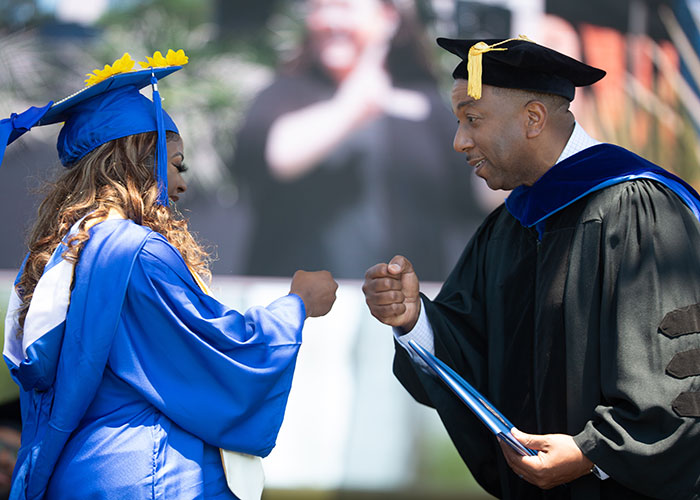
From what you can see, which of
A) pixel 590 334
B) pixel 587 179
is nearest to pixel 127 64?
pixel 587 179

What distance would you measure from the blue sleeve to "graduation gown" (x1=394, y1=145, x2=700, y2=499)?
779 millimetres

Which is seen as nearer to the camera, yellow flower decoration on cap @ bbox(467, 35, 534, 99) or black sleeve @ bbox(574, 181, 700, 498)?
black sleeve @ bbox(574, 181, 700, 498)

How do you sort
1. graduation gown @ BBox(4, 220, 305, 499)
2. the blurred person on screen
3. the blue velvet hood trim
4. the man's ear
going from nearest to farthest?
graduation gown @ BBox(4, 220, 305, 499) → the blue velvet hood trim → the man's ear → the blurred person on screen

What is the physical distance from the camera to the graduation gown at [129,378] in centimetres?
213

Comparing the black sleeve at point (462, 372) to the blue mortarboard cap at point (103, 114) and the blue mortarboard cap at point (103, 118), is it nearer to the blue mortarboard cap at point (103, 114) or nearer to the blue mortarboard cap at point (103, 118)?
the blue mortarboard cap at point (103, 118)

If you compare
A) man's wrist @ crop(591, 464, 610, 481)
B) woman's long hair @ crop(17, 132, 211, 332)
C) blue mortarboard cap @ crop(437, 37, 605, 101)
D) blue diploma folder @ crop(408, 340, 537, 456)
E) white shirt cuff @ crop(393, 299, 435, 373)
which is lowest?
man's wrist @ crop(591, 464, 610, 481)

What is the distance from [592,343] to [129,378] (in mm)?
1369

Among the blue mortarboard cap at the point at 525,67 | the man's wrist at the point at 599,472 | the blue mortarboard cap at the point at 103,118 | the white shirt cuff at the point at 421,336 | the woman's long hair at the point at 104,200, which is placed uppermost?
the blue mortarboard cap at the point at 525,67

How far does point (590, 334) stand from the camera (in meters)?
2.39

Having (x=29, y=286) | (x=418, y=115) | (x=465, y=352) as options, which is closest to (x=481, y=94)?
(x=465, y=352)

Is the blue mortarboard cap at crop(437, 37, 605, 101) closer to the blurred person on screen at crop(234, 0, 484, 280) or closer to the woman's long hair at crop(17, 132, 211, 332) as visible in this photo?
the woman's long hair at crop(17, 132, 211, 332)

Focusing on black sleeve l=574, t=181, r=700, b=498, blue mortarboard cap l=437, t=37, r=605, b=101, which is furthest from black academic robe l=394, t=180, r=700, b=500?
blue mortarboard cap l=437, t=37, r=605, b=101

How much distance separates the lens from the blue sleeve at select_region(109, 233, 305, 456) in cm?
217

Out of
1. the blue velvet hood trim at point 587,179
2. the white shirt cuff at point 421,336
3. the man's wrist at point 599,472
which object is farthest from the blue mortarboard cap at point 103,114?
the man's wrist at point 599,472
